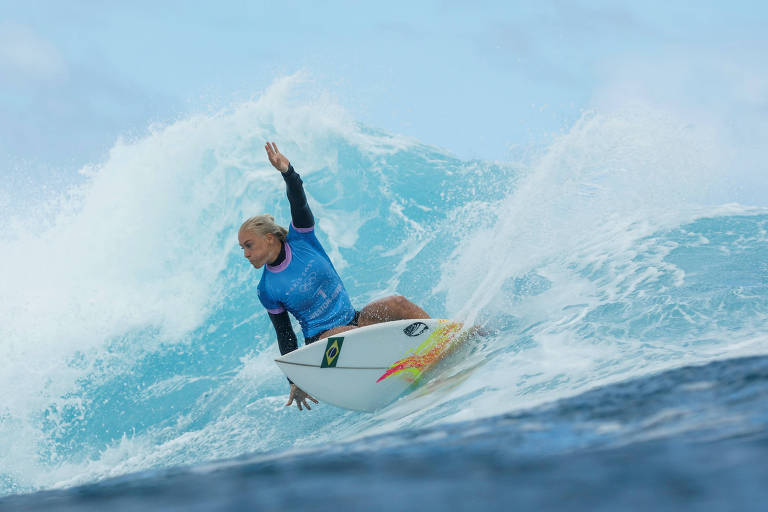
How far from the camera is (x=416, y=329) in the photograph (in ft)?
17.5

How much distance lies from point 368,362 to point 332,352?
35 centimetres

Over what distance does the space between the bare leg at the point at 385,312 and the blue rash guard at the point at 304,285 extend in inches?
Result: 11.6

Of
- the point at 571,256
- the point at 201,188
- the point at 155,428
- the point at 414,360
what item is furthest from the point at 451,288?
the point at 201,188

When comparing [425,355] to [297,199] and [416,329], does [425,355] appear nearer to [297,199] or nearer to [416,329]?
[416,329]

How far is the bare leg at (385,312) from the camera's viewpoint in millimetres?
5355

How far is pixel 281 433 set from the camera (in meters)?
5.70

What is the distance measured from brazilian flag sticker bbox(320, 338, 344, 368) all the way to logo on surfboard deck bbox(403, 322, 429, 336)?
2.03 ft

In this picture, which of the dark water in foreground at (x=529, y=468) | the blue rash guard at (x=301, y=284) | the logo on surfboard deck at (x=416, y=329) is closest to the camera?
the dark water in foreground at (x=529, y=468)

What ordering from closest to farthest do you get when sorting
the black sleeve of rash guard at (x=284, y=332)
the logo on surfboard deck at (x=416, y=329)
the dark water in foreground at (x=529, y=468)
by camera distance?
the dark water in foreground at (x=529, y=468) → the black sleeve of rash guard at (x=284, y=332) → the logo on surfboard deck at (x=416, y=329)

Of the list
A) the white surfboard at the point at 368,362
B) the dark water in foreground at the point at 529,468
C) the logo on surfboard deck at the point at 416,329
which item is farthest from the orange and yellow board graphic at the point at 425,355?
the dark water in foreground at the point at 529,468

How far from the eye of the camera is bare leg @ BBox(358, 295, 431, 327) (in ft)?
17.6

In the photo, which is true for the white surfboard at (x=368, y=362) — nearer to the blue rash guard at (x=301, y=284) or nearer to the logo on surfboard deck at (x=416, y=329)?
the logo on surfboard deck at (x=416, y=329)

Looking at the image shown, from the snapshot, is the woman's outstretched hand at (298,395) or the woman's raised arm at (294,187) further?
the woman's outstretched hand at (298,395)

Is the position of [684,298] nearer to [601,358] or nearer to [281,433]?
[601,358]
